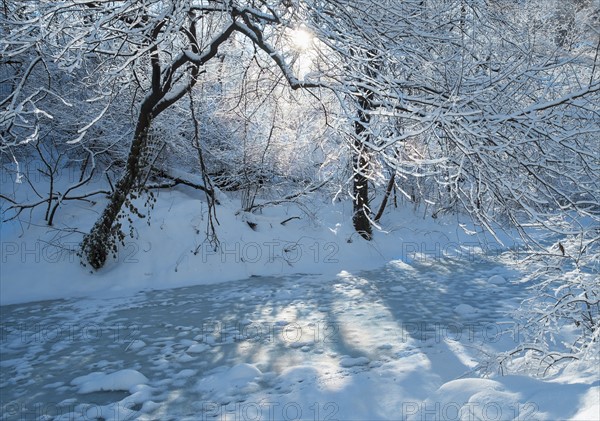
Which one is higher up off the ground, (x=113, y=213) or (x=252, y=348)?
(x=113, y=213)

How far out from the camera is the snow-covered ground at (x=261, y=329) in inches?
165

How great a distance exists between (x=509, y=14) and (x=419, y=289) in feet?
18.4

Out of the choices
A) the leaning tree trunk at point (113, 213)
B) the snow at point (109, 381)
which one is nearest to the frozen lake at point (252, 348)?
the snow at point (109, 381)

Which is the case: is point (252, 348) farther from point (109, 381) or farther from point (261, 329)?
point (109, 381)

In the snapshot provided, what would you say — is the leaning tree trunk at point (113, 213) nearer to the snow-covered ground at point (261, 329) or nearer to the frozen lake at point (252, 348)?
the snow-covered ground at point (261, 329)

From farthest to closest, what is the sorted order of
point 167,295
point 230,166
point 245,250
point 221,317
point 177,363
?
point 230,166 < point 245,250 < point 167,295 < point 221,317 < point 177,363

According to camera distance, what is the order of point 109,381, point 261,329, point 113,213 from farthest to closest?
point 113,213 < point 261,329 < point 109,381

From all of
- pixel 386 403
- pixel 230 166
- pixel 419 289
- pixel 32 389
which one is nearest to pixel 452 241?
pixel 419 289

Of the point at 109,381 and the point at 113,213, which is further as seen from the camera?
the point at 113,213

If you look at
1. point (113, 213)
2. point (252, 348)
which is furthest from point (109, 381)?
point (113, 213)

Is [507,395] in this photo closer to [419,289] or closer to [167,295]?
[419,289]

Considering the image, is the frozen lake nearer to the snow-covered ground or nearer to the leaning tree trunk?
the snow-covered ground

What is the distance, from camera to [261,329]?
6.59 metres

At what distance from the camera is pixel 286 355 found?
5551mm
